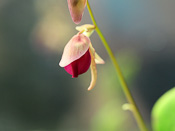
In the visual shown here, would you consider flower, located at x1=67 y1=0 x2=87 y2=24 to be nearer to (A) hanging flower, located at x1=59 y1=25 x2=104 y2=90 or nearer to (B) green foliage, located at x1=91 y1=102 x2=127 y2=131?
(A) hanging flower, located at x1=59 y1=25 x2=104 y2=90

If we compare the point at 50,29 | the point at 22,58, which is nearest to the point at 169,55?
the point at 50,29

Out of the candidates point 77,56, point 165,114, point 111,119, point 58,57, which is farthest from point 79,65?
point 58,57

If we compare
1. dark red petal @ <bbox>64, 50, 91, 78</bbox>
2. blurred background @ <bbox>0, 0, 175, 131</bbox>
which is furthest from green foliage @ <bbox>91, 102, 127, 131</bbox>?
dark red petal @ <bbox>64, 50, 91, 78</bbox>

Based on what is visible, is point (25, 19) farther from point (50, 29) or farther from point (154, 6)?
point (154, 6)

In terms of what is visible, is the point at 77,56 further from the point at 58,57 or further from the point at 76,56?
the point at 58,57

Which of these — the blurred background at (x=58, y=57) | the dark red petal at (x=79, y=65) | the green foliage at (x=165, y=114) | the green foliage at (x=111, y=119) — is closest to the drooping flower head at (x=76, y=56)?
the dark red petal at (x=79, y=65)

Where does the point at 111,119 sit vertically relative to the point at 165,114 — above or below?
below

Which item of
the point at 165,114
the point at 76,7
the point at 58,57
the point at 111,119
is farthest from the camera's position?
the point at 58,57

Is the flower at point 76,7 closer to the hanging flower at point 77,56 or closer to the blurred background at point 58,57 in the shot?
the hanging flower at point 77,56
